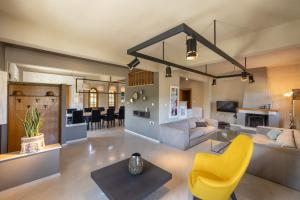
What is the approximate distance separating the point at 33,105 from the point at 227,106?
8563 millimetres

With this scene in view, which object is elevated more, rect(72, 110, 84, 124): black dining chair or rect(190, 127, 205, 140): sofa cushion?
rect(72, 110, 84, 124): black dining chair

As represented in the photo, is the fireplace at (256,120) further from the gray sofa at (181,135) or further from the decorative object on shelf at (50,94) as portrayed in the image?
the decorative object on shelf at (50,94)

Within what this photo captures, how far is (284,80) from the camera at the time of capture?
5.70 m

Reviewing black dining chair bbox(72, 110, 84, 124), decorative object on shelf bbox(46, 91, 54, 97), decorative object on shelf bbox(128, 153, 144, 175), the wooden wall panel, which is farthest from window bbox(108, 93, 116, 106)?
decorative object on shelf bbox(128, 153, 144, 175)

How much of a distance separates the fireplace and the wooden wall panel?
823cm

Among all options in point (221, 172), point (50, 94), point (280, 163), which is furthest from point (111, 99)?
point (280, 163)

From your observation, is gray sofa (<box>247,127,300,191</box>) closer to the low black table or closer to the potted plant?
the low black table

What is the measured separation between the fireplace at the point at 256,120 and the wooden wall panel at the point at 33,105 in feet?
27.0

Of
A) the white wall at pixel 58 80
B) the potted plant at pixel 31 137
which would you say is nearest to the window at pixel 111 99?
the white wall at pixel 58 80

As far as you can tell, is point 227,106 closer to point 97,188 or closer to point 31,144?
point 97,188

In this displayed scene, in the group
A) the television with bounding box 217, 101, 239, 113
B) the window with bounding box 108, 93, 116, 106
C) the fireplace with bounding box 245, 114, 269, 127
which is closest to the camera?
the fireplace with bounding box 245, 114, 269, 127

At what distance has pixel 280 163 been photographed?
7.99 ft

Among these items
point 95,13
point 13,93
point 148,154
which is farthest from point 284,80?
point 13,93

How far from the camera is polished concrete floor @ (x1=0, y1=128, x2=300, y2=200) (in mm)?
2127
